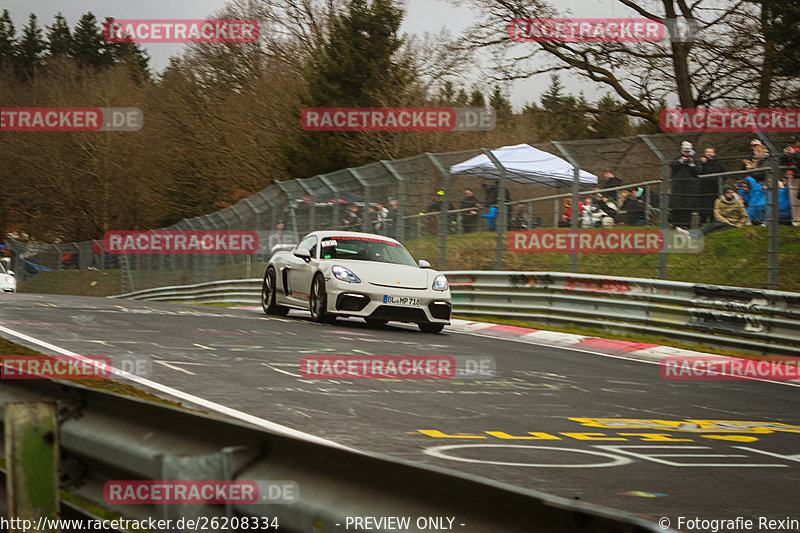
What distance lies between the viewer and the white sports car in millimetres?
13383

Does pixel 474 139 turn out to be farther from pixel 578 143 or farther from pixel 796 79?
pixel 578 143

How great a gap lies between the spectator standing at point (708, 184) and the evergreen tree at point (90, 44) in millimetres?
87628

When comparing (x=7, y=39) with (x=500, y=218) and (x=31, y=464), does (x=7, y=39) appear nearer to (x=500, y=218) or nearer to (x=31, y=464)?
(x=500, y=218)

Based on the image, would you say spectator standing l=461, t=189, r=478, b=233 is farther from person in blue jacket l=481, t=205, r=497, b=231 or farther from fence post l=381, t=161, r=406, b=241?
fence post l=381, t=161, r=406, b=241

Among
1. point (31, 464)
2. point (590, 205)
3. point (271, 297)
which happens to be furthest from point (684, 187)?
point (31, 464)

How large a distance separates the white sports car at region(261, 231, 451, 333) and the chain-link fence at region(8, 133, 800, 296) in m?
2.93

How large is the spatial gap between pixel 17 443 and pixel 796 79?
23.4m

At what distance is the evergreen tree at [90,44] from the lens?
94188mm

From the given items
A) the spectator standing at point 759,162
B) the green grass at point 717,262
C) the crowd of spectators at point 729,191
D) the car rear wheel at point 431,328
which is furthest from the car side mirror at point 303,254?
the spectator standing at point 759,162

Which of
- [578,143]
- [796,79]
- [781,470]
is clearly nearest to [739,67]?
[796,79]

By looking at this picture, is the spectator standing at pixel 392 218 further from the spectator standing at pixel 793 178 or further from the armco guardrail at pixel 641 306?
the spectator standing at pixel 793 178

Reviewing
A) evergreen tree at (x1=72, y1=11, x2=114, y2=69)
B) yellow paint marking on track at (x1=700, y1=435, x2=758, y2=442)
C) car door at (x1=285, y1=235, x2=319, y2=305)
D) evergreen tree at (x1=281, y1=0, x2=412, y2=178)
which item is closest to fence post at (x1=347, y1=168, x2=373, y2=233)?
car door at (x1=285, y1=235, x2=319, y2=305)

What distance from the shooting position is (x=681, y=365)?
1148 cm

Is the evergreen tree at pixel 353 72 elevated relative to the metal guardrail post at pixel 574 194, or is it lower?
elevated
